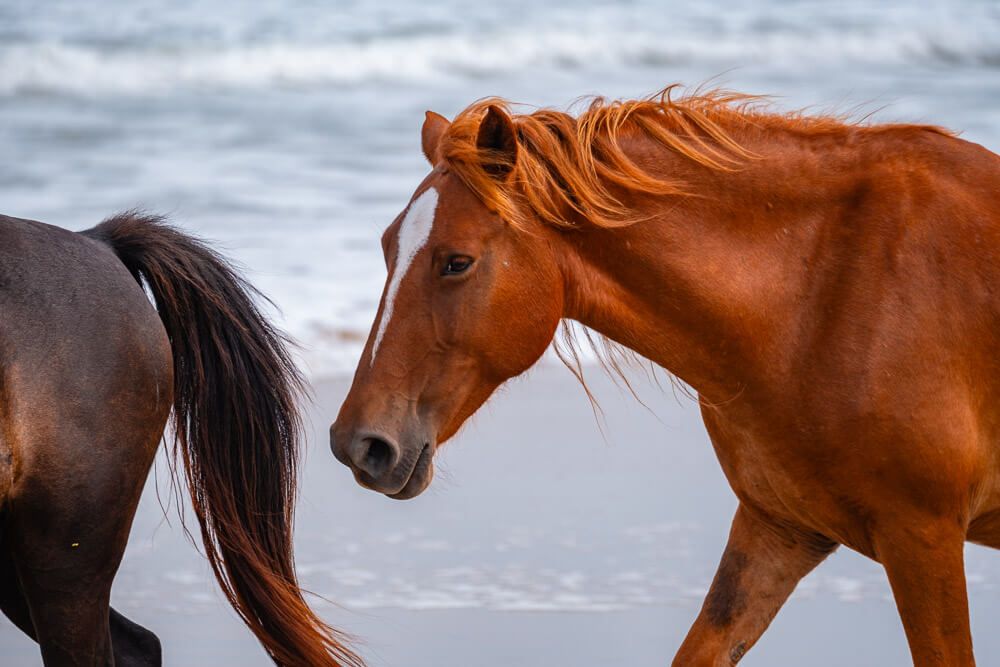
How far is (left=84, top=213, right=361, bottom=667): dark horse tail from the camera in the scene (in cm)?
264

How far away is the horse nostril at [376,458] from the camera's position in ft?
6.97

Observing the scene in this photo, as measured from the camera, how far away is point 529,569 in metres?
4.04

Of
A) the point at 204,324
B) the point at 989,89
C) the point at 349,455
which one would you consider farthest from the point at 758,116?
the point at 989,89

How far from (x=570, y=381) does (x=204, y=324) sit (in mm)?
3471

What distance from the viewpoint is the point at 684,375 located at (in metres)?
2.40

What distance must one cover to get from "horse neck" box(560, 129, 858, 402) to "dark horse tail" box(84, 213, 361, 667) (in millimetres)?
775

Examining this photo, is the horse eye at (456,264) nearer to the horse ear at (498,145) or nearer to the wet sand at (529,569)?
the horse ear at (498,145)

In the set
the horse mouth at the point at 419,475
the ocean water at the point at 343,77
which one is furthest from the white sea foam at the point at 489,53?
the horse mouth at the point at 419,475

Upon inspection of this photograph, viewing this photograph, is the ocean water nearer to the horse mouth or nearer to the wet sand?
the wet sand

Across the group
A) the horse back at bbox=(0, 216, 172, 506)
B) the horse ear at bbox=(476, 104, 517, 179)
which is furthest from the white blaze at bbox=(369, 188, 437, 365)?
the horse back at bbox=(0, 216, 172, 506)

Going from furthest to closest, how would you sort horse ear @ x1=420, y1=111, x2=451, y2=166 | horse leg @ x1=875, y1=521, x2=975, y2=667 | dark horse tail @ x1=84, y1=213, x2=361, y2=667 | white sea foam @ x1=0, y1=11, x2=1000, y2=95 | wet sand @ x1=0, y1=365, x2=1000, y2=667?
white sea foam @ x1=0, y1=11, x2=1000, y2=95 → wet sand @ x1=0, y1=365, x2=1000, y2=667 → dark horse tail @ x1=84, y1=213, x2=361, y2=667 → horse ear @ x1=420, y1=111, x2=451, y2=166 → horse leg @ x1=875, y1=521, x2=975, y2=667

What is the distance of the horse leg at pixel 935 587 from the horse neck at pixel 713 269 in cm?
39

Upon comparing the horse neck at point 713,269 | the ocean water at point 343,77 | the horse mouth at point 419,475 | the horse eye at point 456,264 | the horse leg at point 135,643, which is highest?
the ocean water at point 343,77

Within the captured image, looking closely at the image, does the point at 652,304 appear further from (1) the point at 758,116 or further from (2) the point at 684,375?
(1) the point at 758,116
